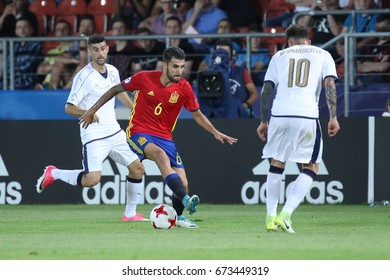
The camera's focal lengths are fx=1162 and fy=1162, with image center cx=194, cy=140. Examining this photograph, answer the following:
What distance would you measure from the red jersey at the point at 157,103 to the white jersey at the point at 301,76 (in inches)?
69.6

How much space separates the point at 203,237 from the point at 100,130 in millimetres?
3765

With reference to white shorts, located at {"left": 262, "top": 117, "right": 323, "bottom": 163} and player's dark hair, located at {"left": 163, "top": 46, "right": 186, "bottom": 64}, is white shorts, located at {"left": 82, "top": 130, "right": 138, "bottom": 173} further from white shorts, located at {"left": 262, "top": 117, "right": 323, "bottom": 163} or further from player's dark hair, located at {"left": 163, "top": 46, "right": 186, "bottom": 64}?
white shorts, located at {"left": 262, "top": 117, "right": 323, "bottom": 163}

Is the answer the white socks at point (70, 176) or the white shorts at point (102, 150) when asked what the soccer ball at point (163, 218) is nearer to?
the white shorts at point (102, 150)

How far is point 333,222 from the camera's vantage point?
47.4 ft

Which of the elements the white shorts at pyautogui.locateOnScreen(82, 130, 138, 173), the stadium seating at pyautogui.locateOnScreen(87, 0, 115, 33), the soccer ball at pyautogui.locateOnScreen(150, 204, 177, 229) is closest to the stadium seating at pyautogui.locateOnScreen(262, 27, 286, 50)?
the stadium seating at pyautogui.locateOnScreen(87, 0, 115, 33)

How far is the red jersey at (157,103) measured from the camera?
45.9 ft

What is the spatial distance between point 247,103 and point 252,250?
9.12m

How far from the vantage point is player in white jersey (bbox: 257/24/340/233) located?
1245 centimetres

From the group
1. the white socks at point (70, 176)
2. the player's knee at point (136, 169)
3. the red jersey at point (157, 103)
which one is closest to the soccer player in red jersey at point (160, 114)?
the red jersey at point (157, 103)

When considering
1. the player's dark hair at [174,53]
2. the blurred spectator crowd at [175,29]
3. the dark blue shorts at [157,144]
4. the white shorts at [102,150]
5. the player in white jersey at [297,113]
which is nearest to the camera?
the player in white jersey at [297,113]

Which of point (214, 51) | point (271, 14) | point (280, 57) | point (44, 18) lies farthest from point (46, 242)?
point (44, 18)

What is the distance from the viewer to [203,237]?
38.8 feet

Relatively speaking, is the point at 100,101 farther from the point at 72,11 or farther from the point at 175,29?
the point at 72,11

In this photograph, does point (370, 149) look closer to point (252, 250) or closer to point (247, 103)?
point (247, 103)
